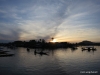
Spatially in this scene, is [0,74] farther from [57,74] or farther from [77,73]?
[77,73]

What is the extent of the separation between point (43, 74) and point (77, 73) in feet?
29.2

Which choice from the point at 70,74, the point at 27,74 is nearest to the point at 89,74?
the point at 70,74

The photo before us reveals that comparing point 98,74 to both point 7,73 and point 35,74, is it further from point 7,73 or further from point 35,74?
point 7,73

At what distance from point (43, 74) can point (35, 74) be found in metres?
2.05

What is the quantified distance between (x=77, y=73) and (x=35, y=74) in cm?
1093

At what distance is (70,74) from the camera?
31.7 meters

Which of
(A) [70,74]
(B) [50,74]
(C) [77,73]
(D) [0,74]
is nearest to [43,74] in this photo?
(B) [50,74]

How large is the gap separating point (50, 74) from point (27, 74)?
5891mm

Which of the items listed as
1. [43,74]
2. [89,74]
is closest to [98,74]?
[89,74]

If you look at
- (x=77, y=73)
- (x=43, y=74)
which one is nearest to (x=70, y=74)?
(x=77, y=73)

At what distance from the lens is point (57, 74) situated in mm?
31547

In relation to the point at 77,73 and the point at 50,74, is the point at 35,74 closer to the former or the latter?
the point at 50,74

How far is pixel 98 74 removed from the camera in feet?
105

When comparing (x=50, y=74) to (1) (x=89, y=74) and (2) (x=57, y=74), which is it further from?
(1) (x=89, y=74)
